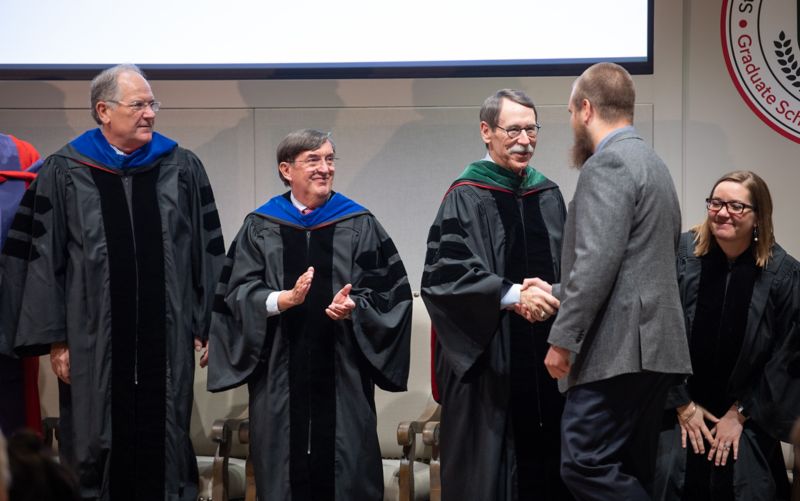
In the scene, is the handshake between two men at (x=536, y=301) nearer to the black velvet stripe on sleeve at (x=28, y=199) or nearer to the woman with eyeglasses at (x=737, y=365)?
the woman with eyeglasses at (x=737, y=365)

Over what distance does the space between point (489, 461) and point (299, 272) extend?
44.6 inches

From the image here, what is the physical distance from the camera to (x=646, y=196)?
147 inches

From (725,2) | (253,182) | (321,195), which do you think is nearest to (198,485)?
(321,195)

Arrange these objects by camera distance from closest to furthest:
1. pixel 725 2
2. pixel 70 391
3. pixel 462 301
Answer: pixel 462 301
pixel 70 391
pixel 725 2

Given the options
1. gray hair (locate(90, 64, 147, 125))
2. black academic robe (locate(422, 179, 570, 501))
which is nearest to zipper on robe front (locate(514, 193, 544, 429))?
black academic robe (locate(422, 179, 570, 501))

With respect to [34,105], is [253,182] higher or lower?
lower

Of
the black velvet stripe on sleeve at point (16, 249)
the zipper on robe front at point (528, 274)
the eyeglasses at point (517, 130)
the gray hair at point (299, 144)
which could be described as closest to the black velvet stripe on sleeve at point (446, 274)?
the zipper on robe front at point (528, 274)

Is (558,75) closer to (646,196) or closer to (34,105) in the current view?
(646,196)

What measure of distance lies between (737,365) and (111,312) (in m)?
2.71

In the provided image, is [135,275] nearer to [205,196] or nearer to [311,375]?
[205,196]

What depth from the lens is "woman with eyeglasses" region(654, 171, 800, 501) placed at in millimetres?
4488

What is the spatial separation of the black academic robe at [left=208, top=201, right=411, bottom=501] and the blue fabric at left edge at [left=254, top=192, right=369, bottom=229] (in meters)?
0.03

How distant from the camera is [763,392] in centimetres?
449

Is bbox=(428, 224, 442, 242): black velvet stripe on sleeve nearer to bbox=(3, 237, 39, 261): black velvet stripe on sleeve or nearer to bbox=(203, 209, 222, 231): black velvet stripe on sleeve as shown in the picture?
bbox=(203, 209, 222, 231): black velvet stripe on sleeve
